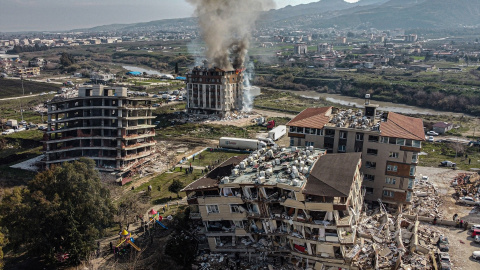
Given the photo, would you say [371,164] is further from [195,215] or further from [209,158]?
[209,158]

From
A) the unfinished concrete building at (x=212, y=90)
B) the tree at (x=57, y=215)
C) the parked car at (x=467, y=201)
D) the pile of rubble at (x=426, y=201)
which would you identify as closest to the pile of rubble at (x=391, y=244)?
the pile of rubble at (x=426, y=201)

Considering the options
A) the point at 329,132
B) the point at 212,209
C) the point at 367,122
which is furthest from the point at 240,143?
the point at 212,209

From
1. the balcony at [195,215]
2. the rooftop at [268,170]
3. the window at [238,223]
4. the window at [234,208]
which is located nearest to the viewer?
the rooftop at [268,170]

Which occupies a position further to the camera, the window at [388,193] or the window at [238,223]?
the window at [388,193]

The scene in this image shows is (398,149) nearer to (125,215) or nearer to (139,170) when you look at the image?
(125,215)

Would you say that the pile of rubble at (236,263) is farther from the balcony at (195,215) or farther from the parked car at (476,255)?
the parked car at (476,255)

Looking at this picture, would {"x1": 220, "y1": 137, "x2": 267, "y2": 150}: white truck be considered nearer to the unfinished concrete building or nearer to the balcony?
the unfinished concrete building

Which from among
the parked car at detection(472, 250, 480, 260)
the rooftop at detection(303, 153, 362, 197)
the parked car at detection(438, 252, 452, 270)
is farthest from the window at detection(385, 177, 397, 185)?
the parked car at detection(472, 250, 480, 260)

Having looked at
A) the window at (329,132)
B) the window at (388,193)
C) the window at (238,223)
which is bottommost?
the window at (388,193)
